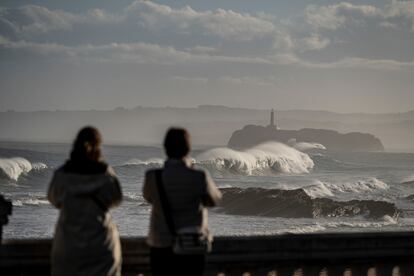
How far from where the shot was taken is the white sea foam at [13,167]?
203 ft

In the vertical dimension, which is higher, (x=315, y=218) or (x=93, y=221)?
(x=93, y=221)

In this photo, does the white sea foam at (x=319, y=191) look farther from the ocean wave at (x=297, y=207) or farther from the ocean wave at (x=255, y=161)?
the ocean wave at (x=255, y=161)

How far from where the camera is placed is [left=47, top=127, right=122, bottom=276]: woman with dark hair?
4961 mm

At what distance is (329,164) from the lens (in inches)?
4606

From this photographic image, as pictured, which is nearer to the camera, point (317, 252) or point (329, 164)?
point (317, 252)

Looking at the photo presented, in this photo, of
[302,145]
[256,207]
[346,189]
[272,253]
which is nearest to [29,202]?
[256,207]

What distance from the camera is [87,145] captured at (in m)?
4.91

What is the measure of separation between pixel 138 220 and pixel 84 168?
104 feet

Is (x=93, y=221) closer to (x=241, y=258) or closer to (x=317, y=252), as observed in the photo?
(x=241, y=258)

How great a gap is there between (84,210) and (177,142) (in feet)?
2.40

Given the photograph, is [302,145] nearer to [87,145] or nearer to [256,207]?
[256,207]

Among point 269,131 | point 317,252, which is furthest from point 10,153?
point 269,131

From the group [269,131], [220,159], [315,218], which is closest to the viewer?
[315,218]

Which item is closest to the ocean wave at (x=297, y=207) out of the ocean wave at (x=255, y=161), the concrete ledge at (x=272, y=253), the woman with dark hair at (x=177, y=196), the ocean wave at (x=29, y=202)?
the ocean wave at (x=29, y=202)
